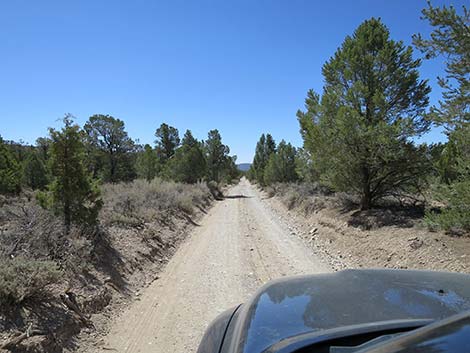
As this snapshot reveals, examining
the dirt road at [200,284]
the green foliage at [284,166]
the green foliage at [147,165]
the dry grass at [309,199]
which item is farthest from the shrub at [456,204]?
the green foliage at [147,165]

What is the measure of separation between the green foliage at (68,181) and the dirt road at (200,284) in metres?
2.79

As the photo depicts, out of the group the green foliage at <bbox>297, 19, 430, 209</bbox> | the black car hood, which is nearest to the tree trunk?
the green foliage at <bbox>297, 19, 430, 209</bbox>

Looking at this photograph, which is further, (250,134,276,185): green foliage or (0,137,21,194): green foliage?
(250,134,276,185): green foliage

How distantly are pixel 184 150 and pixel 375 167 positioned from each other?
24.8 meters

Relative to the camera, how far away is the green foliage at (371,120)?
10.4m

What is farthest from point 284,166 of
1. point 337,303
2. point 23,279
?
point 337,303

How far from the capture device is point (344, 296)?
2.21 m

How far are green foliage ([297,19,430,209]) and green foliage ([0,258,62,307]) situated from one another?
31.2ft

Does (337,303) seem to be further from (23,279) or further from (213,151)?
(213,151)

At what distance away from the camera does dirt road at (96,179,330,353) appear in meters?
4.59

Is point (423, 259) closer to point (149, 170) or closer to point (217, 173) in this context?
point (149, 170)

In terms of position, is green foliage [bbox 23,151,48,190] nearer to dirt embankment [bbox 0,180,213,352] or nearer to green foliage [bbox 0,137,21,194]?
green foliage [bbox 0,137,21,194]

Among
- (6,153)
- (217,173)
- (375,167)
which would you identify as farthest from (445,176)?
(217,173)

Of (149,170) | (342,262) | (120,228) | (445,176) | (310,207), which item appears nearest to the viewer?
(342,262)
